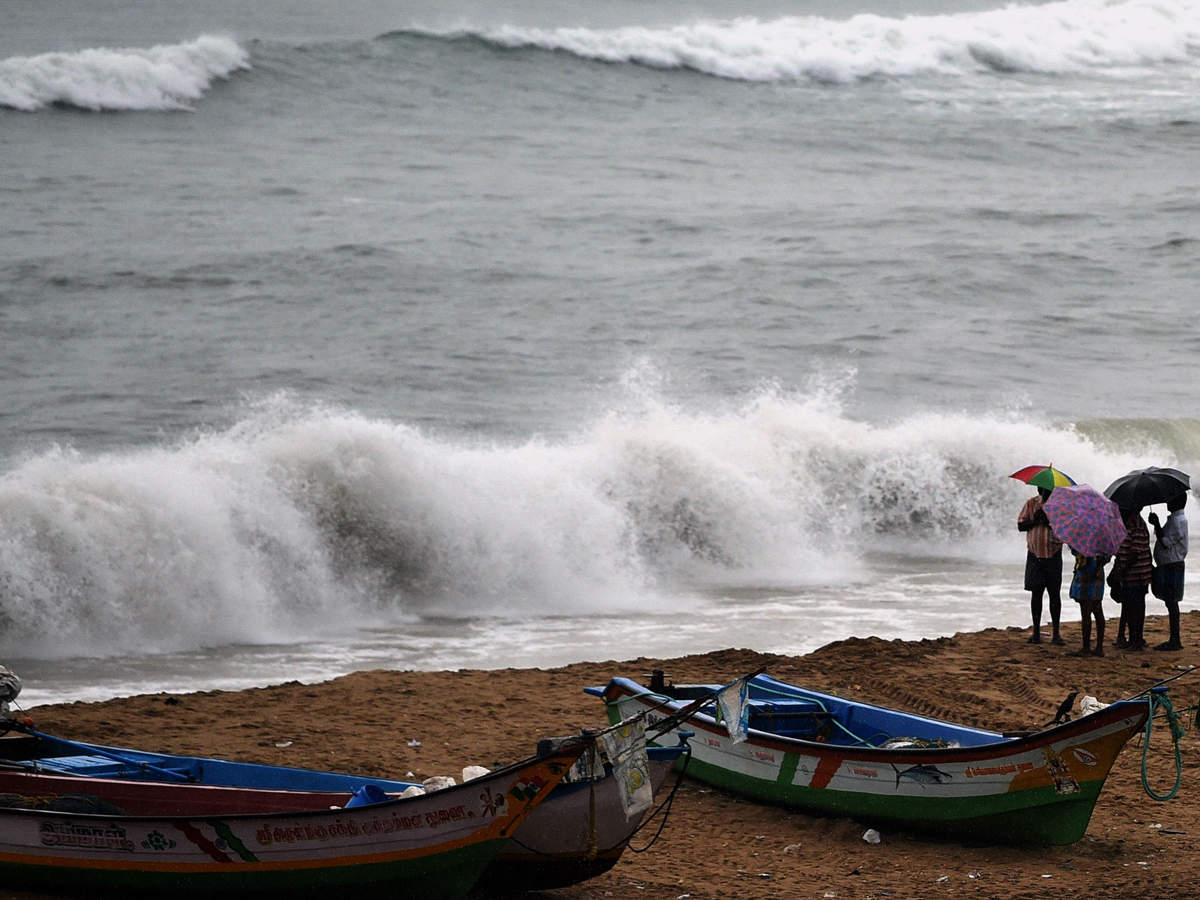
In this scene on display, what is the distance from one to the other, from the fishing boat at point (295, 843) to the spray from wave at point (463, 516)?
5868 millimetres

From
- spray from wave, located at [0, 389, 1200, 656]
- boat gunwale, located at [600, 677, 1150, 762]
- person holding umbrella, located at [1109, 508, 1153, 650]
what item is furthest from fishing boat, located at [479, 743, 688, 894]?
spray from wave, located at [0, 389, 1200, 656]

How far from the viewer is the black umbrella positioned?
1073 cm

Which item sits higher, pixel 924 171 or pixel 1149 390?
pixel 924 171

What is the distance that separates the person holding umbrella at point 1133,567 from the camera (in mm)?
11078

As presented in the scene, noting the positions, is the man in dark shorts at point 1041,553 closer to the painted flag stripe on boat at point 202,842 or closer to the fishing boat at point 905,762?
the fishing boat at point 905,762

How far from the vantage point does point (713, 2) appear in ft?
164

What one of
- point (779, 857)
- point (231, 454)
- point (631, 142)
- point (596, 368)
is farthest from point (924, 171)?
point (779, 857)

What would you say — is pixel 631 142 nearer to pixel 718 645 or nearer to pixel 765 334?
pixel 765 334

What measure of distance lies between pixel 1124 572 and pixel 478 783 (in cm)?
636

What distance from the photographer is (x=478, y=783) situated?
6371 mm

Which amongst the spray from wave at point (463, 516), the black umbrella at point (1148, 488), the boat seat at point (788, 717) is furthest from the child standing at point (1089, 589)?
the spray from wave at point (463, 516)

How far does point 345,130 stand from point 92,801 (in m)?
26.1

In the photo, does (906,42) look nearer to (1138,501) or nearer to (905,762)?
(1138,501)

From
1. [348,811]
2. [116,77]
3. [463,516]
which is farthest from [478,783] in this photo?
[116,77]
